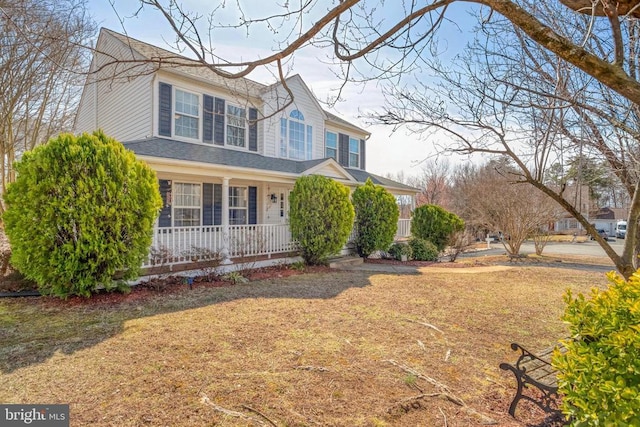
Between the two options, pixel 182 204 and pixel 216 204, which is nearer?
pixel 182 204

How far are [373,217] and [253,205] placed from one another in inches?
180

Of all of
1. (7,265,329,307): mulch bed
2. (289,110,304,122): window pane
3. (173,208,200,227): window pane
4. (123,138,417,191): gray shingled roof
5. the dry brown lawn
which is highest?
(289,110,304,122): window pane

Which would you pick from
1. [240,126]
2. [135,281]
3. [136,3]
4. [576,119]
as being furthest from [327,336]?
[240,126]

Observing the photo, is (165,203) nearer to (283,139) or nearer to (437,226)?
(283,139)

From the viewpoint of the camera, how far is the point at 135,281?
723cm

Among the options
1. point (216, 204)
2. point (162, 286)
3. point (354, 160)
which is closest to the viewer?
point (162, 286)

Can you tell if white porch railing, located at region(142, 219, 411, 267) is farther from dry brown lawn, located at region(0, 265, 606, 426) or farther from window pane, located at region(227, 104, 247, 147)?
window pane, located at region(227, 104, 247, 147)

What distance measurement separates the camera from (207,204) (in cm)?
1114

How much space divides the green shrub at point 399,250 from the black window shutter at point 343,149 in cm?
523

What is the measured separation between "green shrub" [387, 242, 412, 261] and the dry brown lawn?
6000 mm

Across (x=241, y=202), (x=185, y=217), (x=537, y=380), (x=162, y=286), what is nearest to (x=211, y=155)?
(x=185, y=217)

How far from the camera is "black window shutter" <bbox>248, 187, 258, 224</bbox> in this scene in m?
12.5

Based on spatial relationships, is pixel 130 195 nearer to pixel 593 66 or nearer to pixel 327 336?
pixel 327 336

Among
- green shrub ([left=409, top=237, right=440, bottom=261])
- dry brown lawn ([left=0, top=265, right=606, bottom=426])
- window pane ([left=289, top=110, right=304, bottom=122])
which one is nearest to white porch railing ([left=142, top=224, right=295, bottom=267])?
dry brown lawn ([left=0, top=265, right=606, bottom=426])
